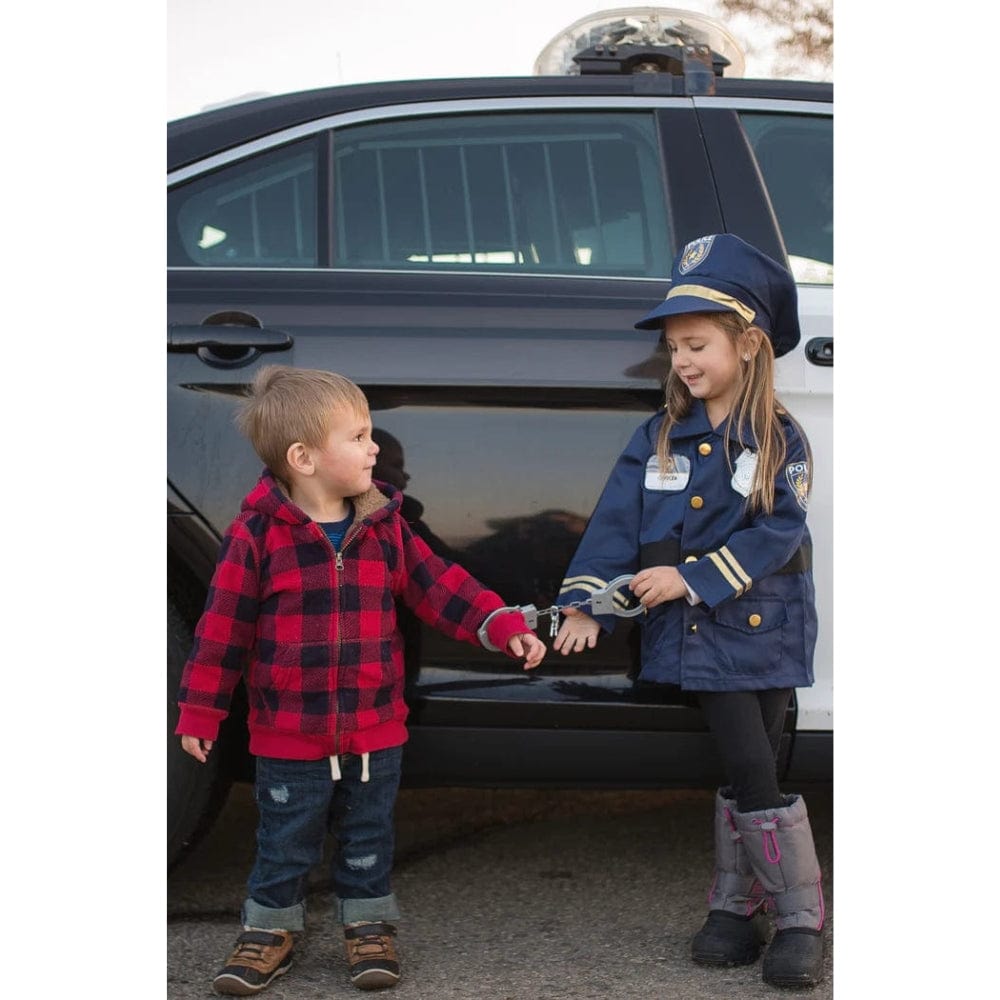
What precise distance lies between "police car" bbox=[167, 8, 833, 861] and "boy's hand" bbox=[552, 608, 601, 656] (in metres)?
0.08

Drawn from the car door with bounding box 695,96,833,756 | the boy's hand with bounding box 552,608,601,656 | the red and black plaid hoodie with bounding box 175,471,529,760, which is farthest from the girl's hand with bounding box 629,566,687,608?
the car door with bounding box 695,96,833,756

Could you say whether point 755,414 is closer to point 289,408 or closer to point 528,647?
point 528,647

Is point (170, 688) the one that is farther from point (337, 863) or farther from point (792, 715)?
point (792, 715)

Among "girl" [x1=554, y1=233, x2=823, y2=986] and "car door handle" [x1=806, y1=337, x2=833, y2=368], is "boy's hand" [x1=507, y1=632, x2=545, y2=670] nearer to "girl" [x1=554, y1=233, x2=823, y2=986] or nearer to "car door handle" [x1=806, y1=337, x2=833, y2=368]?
"girl" [x1=554, y1=233, x2=823, y2=986]

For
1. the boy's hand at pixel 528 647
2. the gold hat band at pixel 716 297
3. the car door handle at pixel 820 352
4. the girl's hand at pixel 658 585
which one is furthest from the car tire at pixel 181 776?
the car door handle at pixel 820 352

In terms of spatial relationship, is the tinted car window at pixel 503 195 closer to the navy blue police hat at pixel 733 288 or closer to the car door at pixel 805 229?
the car door at pixel 805 229

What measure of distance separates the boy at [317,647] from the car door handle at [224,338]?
8cm

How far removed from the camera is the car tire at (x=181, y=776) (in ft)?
7.56

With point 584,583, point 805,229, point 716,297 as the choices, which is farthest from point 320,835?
point 805,229

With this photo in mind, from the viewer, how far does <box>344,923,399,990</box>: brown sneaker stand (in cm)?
214

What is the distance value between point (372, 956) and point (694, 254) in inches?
52.9

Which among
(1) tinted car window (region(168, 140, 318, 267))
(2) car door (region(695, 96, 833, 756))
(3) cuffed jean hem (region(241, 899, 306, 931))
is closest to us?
(3) cuffed jean hem (region(241, 899, 306, 931))

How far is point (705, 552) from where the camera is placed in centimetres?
223

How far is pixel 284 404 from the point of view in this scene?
2.16m
